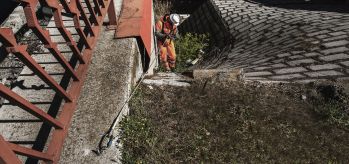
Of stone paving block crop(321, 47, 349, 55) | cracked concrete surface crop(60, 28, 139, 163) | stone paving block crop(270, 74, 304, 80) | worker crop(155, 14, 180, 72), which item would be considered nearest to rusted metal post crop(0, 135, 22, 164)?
cracked concrete surface crop(60, 28, 139, 163)

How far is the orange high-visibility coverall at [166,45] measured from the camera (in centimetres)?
708

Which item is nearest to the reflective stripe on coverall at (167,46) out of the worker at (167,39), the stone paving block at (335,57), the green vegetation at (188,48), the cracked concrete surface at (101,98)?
the worker at (167,39)

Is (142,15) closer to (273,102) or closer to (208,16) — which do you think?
(273,102)

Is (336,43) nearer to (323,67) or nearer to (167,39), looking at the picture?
(323,67)

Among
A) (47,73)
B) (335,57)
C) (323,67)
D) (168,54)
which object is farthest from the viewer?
(168,54)

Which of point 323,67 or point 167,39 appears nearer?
point 323,67

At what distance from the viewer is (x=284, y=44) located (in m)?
5.75

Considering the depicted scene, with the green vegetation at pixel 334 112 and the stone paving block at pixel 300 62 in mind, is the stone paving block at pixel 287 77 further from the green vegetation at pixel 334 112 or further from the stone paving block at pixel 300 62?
the green vegetation at pixel 334 112

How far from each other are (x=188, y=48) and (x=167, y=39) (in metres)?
0.70

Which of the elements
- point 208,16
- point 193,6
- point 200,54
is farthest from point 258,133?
point 193,6

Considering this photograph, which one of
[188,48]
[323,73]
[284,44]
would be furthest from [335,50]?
[188,48]

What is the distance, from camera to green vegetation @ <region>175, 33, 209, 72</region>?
7.46m

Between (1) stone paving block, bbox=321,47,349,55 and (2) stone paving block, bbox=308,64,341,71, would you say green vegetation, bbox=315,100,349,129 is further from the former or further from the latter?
(1) stone paving block, bbox=321,47,349,55

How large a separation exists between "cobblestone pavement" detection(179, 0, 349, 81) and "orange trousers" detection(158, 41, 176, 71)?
0.78m
